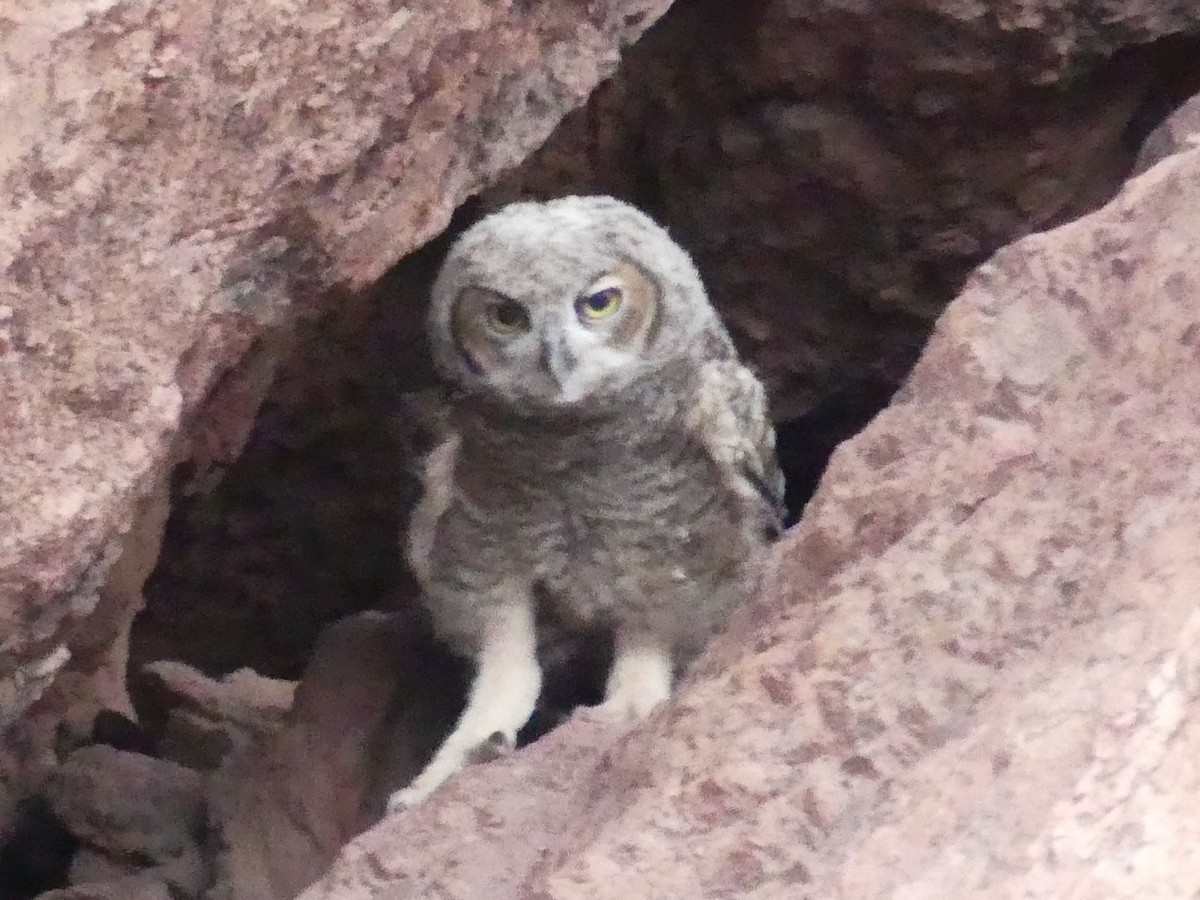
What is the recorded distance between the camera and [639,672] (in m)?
1.73

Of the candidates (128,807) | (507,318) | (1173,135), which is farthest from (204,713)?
(1173,135)

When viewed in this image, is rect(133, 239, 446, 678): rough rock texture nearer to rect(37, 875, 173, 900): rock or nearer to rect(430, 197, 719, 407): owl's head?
rect(430, 197, 719, 407): owl's head

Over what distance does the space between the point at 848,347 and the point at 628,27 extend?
0.94 metres

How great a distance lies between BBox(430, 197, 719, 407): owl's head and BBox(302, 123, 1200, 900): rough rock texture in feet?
1.66

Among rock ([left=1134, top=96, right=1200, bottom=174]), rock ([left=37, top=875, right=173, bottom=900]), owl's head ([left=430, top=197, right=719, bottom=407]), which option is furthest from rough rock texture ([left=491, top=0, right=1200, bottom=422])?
rock ([left=37, top=875, right=173, bottom=900])

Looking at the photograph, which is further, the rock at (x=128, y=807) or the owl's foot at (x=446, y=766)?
the rock at (x=128, y=807)

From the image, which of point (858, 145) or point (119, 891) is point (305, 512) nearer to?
point (119, 891)

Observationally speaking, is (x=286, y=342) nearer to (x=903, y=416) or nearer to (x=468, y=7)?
(x=468, y=7)

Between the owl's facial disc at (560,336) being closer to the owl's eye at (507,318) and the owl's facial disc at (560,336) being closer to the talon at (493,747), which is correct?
the owl's eye at (507,318)

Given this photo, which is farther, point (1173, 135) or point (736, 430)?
point (736, 430)

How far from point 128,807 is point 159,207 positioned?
37.1 inches

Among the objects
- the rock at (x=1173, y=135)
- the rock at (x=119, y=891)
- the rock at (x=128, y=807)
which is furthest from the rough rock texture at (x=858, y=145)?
the rock at (x=119, y=891)

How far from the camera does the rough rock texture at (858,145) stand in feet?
6.49

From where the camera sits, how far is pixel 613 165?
2297mm
